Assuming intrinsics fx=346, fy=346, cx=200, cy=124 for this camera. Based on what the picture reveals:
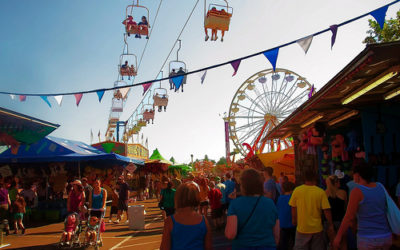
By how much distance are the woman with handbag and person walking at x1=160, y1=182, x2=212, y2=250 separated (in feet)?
0.72

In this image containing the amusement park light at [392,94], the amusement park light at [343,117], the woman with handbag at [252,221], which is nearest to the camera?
the woman with handbag at [252,221]

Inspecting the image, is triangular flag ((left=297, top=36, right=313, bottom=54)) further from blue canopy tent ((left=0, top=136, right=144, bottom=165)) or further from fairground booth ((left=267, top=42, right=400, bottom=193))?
blue canopy tent ((left=0, top=136, right=144, bottom=165))

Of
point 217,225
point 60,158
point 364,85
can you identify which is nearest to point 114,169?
point 60,158

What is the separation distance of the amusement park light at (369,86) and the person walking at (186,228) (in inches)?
137

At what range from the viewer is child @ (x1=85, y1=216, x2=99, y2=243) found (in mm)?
7610

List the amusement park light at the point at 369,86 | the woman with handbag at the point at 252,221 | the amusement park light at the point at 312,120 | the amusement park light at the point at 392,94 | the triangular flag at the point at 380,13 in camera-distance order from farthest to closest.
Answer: the amusement park light at the point at 312,120, the amusement park light at the point at 392,94, the triangular flag at the point at 380,13, the amusement park light at the point at 369,86, the woman with handbag at the point at 252,221

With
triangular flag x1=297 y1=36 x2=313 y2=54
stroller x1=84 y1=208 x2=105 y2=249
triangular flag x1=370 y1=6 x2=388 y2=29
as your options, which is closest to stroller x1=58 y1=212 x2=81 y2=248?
stroller x1=84 y1=208 x2=105 y2=249

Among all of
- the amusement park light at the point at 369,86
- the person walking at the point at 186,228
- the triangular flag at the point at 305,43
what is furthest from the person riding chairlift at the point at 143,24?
the person walking at the point at 186,228

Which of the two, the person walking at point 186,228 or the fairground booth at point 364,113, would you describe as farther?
the fairground booth at point 364,113

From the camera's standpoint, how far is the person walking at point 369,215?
3.33 metres

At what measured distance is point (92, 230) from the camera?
7.67 meters

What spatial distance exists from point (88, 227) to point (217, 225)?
3718mm

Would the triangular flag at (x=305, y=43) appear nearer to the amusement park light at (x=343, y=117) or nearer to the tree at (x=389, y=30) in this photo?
the amusement park light at (x=343, y=117)

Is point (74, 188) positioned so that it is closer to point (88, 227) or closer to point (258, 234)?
point (88, 227)
